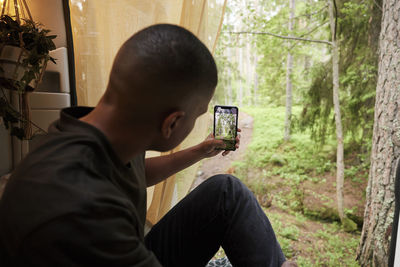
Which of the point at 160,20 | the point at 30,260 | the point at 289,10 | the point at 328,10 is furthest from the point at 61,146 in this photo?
the point at 289,10

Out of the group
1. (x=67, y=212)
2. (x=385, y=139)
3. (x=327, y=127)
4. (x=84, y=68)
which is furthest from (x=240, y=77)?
(x=67, y=212)

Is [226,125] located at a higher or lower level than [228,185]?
higher

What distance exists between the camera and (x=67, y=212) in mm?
364

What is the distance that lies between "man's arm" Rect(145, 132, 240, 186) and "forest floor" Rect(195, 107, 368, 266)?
1.33 meters

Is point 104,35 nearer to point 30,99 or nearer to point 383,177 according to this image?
point 30,99

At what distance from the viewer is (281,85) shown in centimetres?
354

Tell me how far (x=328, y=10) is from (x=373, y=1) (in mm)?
376

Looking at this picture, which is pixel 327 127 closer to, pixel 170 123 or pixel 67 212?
pixel 170 123

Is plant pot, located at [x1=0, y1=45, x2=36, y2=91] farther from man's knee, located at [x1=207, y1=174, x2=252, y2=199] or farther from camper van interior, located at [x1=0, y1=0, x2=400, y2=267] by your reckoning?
man's knee, located at [x1=207, y1=174, x2=252, y2=199]

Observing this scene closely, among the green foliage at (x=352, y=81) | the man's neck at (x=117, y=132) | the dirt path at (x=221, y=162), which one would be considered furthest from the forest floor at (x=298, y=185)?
the man's neck at (x=117, y=132)

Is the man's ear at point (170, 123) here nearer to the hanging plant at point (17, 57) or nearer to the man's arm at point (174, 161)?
the man's arm at point (174, 161)

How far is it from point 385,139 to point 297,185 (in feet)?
5.05

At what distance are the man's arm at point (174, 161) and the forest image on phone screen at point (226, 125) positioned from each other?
0.02 metres

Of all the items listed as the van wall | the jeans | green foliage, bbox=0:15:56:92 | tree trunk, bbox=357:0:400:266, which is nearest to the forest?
tree trunk, bbox=357:0:400:266
